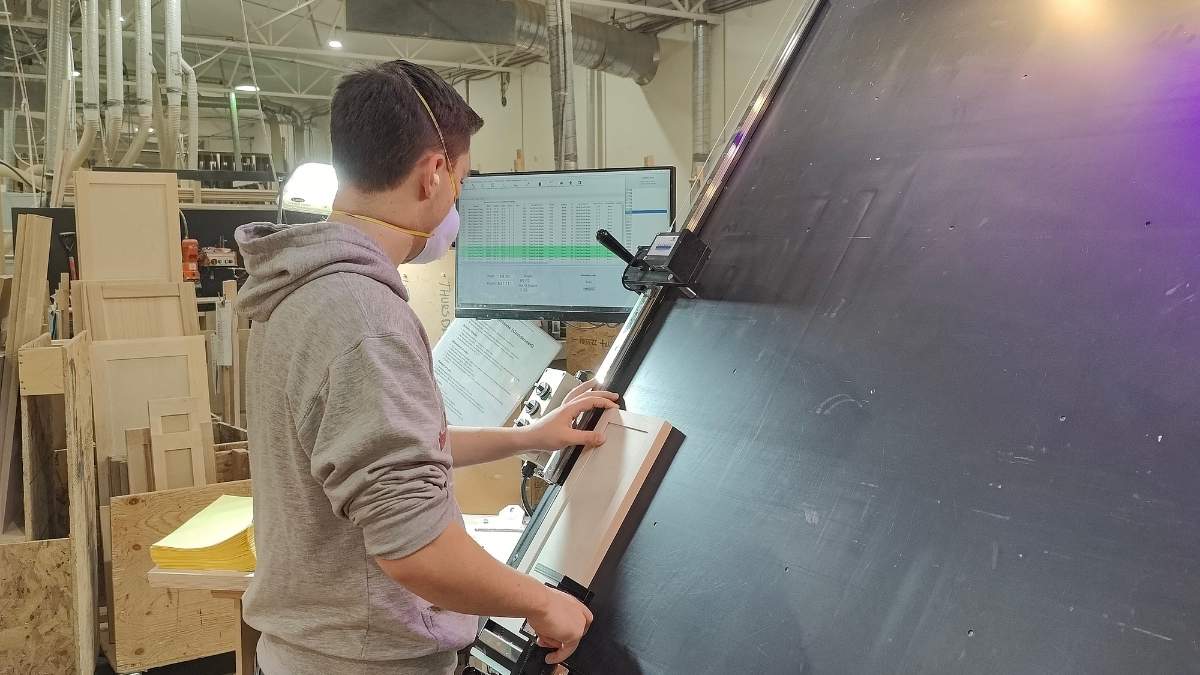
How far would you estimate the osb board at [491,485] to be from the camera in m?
2.21

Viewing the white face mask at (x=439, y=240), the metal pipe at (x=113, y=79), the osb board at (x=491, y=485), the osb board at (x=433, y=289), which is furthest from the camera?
the metal pipe at (x=113, y=79)

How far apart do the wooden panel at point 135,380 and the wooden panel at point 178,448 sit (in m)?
0.04

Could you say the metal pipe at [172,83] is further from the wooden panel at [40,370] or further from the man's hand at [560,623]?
the man's hand at [560,623]

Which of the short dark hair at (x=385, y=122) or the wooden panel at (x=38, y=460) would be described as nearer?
the short dark hair at (x=385, y=122)

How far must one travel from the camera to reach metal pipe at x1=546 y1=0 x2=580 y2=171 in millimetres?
4250

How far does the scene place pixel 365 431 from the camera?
0.84 meters

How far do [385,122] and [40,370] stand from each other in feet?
6.94

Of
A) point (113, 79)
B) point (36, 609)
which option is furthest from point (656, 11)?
point (36, 609)

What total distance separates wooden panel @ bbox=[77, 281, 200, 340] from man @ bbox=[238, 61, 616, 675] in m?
2.40

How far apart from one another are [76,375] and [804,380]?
248cm

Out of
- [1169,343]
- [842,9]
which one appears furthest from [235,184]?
[1169,343]

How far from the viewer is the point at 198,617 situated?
2879mm

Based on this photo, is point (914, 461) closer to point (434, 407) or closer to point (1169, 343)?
point (1169, 343)

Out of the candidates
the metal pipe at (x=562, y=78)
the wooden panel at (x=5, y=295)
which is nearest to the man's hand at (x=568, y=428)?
the wooden panel at (x=5, y=295)
